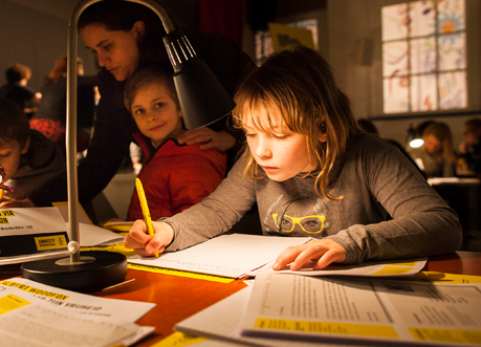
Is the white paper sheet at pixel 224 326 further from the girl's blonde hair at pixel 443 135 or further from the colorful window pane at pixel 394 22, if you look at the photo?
the colorful window pane at pixel 394 22

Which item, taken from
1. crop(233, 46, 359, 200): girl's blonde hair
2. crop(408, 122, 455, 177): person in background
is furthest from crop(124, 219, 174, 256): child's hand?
crop(408, 122, 455, 177): person in background

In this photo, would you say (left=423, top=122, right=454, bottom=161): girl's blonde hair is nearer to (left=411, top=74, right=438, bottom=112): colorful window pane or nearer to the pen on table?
(left=411, top=74, right=438, bottom=112): colorful window pane

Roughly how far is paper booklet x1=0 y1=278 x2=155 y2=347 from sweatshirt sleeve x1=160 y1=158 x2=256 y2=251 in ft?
0.97

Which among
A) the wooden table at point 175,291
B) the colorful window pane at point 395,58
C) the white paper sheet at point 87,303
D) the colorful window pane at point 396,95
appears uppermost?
the colorful window pane at point 395,58

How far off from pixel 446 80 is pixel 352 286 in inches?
145

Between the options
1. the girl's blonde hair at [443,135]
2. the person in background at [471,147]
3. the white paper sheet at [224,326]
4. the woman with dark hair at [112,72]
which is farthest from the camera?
the girl's blonde hair at [443,135]

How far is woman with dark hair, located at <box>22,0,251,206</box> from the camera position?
115 cm

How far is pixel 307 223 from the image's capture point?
1009mm

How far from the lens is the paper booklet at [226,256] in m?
0.65

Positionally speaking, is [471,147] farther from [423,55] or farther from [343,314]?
[343,314]

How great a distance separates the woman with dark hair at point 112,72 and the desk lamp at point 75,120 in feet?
1.74

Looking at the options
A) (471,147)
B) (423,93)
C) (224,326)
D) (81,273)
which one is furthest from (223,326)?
(423,93)

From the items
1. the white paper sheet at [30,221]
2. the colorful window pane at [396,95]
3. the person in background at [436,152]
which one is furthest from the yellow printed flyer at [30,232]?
the colorful window pane at [396,95]

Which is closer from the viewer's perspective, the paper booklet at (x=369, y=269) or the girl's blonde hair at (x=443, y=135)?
the paper booklet at (x=369, y=269)
